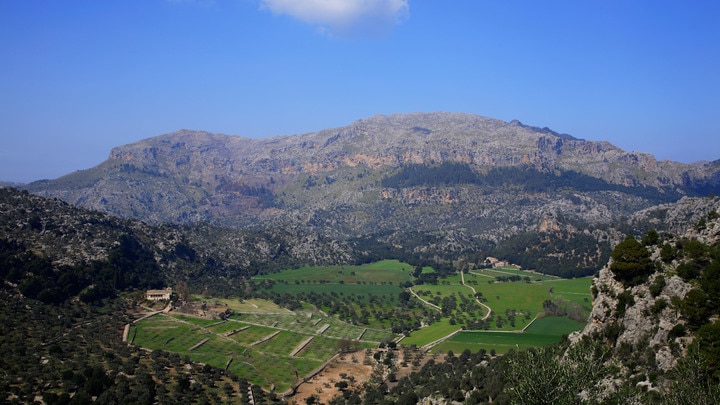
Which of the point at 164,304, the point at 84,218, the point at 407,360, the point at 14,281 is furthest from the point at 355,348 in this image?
the point at 84,218

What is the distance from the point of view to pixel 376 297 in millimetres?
141500

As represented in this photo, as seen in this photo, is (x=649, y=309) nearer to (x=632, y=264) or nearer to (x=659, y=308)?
(x=659, y=308)

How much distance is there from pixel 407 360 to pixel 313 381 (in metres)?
15.5

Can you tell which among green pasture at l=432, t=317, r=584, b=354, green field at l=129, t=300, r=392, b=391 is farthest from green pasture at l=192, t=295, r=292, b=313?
green pasture at l=432, t=317, r=584, b=354

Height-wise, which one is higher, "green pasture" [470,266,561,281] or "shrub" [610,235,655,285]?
"shrub" [610,235,655,285]

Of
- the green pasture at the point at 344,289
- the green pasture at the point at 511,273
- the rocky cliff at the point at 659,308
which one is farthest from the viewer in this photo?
the green pasture at the point at 511,273

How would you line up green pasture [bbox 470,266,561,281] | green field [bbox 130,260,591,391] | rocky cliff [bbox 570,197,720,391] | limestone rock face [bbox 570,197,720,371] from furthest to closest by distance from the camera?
1. green pasture [bbox 470,266,561,281]
2. green field [bbox 130,260,591,391]
3. limestone rock face [bbox 570,197,720,371]
4. rocky cliff [bbox 570,197,720,391]

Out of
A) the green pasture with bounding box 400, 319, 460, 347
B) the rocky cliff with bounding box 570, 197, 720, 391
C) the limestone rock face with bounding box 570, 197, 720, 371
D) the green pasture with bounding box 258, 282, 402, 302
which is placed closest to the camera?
the rocky cliff with bounding box 570, 197, 720, 391

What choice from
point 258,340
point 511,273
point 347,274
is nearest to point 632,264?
point 258,340

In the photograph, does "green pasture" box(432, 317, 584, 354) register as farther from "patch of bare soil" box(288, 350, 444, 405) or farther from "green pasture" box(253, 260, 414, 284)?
"green pasture" box(253, 260, 414, 284)

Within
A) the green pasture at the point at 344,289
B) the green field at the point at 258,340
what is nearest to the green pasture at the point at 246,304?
the green field at the point at 258,340

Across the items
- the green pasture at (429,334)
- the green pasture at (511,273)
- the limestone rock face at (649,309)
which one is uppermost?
the limestone rock face at (649,309)

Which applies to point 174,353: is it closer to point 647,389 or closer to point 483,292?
point 647,389

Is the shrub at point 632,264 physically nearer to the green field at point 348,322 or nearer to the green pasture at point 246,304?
the green field at point 348,322
